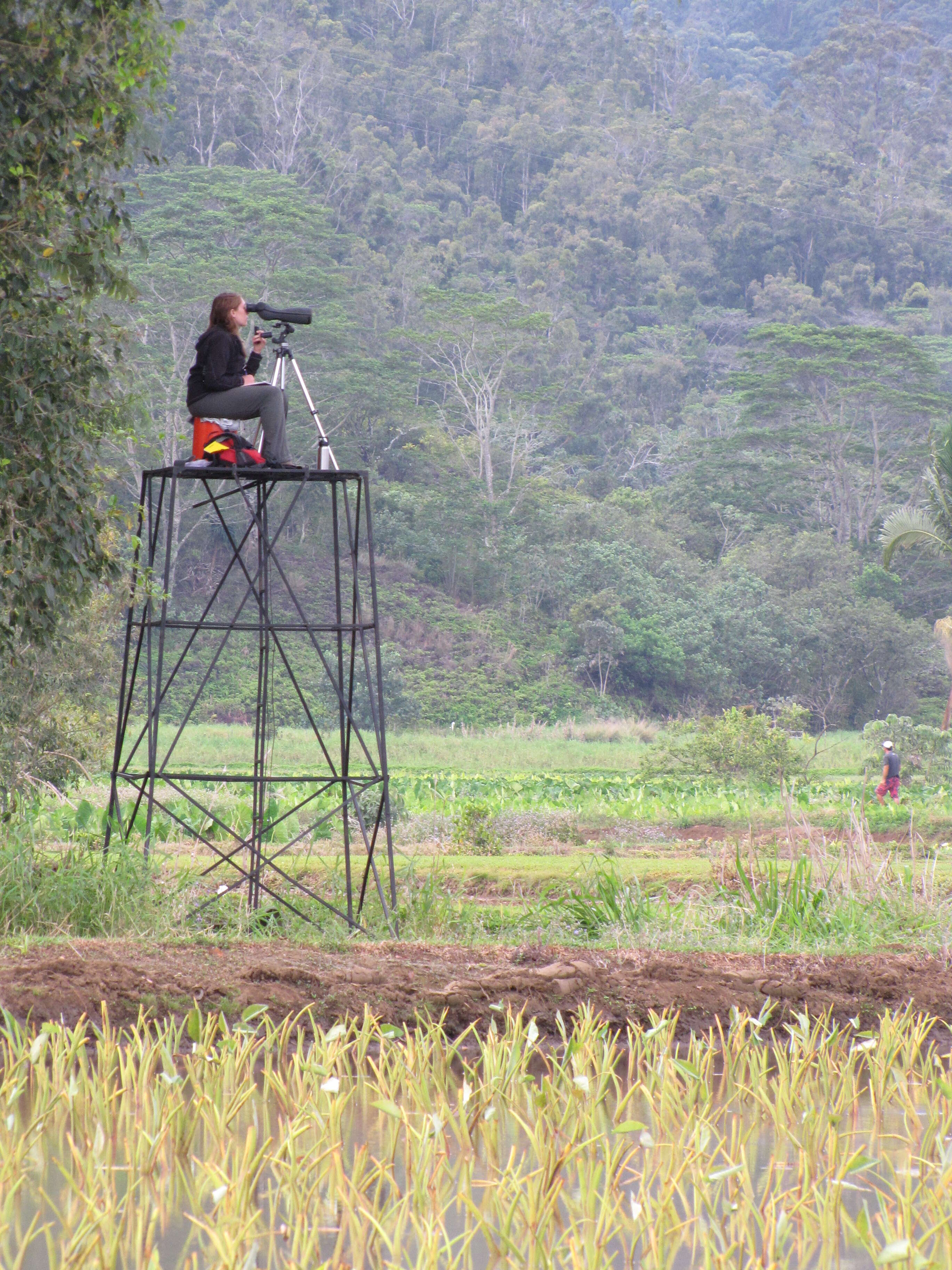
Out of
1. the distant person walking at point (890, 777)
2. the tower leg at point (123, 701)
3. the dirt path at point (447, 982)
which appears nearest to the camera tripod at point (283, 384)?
the tower leg at point (123, 701)

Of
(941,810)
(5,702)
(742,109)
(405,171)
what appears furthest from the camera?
(742,109)

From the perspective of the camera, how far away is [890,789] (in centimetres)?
1636

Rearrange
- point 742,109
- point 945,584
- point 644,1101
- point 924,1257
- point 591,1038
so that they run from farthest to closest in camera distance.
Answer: point 742,109 < point 945,584 < point 644,1101 < point 591,1038 < point 924,1257

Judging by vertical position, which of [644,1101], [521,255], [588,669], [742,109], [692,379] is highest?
[742,109]

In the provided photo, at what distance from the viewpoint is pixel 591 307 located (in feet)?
179

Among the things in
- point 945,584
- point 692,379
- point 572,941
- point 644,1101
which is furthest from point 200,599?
point 644,1101

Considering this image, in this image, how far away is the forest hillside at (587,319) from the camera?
36.4 meters

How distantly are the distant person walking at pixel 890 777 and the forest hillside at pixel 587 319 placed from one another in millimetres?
10506

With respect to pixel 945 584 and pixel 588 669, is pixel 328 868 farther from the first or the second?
pixel 945 584

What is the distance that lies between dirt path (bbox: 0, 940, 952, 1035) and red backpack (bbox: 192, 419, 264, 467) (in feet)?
7.69

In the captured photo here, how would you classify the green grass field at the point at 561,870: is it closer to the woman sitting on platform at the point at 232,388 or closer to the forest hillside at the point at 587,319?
the woman sitting on platform at the point at 232,388

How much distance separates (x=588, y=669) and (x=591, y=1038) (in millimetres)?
31663

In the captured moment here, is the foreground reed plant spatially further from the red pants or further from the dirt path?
the red pants

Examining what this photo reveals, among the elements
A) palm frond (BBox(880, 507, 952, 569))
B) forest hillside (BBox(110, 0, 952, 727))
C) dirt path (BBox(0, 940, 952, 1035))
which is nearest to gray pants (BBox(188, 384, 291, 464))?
dirt path (BBox(0, 940, 952, 1035))
